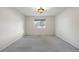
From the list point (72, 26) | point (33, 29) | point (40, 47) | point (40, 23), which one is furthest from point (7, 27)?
point (40, 23)

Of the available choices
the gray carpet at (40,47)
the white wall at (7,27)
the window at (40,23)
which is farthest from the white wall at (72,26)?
the window at (40,23)

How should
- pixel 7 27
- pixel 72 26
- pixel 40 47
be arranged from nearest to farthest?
pixel 40 47
pixel 7 27
pixel 72 26

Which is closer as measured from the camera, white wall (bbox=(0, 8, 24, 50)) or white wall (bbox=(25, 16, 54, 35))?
white wall (bbox=(0, 8, 24, 50))

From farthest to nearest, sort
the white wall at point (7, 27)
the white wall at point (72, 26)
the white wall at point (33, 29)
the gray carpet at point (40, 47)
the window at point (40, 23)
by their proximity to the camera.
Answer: the window at point (40, 23) < the white wall at point (33, 29) < the white wall at point (72, 26) < the white wall at point (7, 27) < the gray carpet at point (40, 47)

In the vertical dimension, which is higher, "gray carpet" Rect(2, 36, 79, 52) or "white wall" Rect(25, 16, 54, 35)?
"white wall" Rect(25, 16, 54, 35)

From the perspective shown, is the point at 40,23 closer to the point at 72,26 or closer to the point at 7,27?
the point at 72,26

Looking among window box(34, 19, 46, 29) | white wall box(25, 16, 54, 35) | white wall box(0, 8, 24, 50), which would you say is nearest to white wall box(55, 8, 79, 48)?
white wall box(0, 8, 24, 50)

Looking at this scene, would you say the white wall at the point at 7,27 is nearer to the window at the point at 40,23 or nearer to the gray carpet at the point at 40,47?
the gray carpet at the point at 40,47

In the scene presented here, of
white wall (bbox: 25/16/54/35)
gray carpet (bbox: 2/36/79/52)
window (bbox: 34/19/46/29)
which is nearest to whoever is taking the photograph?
gray carpet (bbox: 2/36/79/52)

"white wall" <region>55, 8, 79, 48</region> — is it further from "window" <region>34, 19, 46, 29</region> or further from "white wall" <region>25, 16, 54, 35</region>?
"window" <region>34, 19, 46, 29</region>

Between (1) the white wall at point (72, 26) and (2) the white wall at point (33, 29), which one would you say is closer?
(1) the white wall at point (72, 26)
